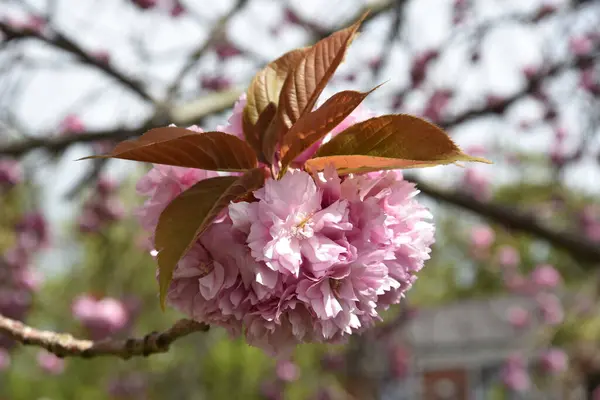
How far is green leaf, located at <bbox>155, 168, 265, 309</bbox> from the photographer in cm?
64

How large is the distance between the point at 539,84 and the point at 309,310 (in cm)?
301

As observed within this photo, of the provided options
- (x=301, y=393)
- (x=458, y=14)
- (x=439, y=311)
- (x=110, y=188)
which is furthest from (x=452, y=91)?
(x=439, y=311)

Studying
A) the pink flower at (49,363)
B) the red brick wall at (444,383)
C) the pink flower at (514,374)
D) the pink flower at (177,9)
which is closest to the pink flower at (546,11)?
the pink flower at (177,9)

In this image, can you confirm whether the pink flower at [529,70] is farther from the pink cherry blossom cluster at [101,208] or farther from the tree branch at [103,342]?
the tree branch at [103,342]

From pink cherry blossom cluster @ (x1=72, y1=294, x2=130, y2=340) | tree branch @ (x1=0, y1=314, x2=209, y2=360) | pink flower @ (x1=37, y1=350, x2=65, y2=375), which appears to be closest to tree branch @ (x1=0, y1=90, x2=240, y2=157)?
tree branch @ (x1=0, y1=314, x2=209, y2=360)

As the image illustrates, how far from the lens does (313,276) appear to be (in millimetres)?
689

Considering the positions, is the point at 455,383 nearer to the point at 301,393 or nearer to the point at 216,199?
the point at 301,393

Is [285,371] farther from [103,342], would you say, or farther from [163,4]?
[103,342]

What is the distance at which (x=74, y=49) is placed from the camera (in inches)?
93.3

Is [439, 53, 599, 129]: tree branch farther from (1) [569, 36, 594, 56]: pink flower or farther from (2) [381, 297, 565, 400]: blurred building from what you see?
(2) [381, 297, 565, 400]: blurred building

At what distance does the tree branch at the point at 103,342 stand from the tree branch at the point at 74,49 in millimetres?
1465

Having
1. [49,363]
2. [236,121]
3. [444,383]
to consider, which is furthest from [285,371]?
[444,383]

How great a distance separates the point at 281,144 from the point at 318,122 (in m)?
0.07

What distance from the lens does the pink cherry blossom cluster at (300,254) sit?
673 mm
